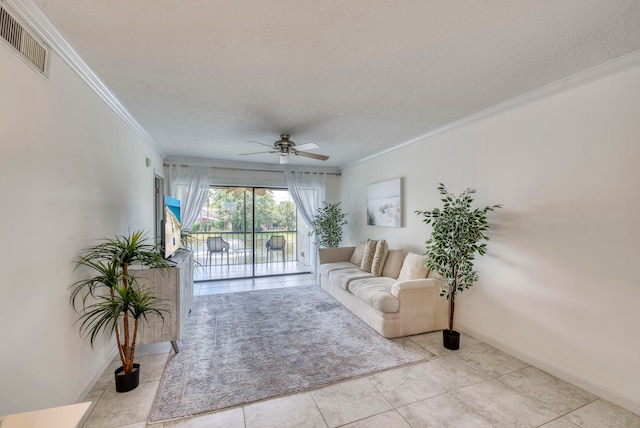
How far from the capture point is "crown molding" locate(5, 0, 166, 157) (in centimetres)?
144

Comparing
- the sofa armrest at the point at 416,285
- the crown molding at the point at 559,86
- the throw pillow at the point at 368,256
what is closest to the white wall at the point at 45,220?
the sofa armrest at the point at 416,285

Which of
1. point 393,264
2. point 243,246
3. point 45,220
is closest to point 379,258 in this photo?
point 393,264

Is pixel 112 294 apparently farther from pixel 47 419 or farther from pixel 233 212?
pixel 233 212

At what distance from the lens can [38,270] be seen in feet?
5.19

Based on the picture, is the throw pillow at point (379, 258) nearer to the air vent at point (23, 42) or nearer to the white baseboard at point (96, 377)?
the white baseboard at point (96, 377)

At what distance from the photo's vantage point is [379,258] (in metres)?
4.18

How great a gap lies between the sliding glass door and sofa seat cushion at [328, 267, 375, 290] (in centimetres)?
217

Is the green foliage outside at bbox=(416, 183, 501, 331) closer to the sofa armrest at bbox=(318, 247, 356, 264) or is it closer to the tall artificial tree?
the sofa armrest at bbox=(318, 247, 356, 264)

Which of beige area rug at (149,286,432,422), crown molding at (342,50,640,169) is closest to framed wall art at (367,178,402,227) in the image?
crown molding at (342,50,640,169)

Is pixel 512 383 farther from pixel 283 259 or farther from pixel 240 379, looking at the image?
pixel 283 259

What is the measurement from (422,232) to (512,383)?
6.55 feet

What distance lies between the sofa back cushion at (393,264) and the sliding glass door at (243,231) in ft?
9.26

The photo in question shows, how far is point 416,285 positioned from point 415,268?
347mm

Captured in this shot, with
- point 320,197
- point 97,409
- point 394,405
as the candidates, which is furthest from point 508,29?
point 320,197
